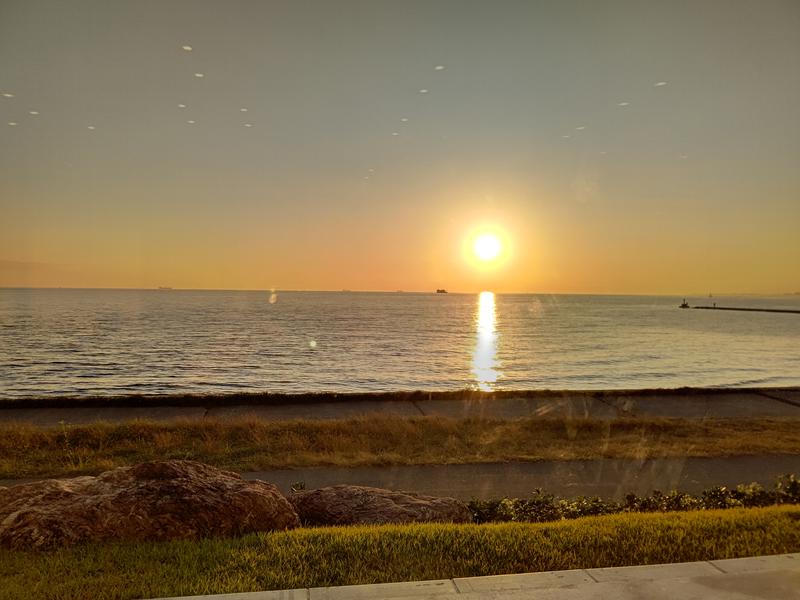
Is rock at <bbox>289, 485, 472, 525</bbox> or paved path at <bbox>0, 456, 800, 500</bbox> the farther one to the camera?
paved path at <bbox>0, 456, 800, 500</bbox>

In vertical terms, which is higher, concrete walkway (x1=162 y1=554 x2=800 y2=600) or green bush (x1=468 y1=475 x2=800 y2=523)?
concrete walkway (x1=162 y1=554 x2=800 y2=600)

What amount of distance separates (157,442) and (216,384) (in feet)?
78.7

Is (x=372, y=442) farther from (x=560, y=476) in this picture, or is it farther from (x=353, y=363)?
(x=353, y=363)

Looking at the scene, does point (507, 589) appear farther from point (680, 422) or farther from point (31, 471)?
point (680, 422)

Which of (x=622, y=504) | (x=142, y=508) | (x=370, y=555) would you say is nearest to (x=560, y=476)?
(x=622, y=504)

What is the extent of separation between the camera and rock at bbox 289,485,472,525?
24.8 ft

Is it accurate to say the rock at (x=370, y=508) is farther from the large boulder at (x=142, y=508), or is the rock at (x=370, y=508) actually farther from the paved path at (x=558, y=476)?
the paved path at (x=558, y=476)

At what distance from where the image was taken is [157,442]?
536 inches

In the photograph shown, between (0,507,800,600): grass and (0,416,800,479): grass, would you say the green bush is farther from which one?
(0,416,800,479): grass

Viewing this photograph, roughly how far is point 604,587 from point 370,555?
219cm

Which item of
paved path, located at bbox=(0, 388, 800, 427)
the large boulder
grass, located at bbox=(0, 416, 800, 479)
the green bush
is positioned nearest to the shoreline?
paved path, located at bbox=(0, 388, 800, 427)

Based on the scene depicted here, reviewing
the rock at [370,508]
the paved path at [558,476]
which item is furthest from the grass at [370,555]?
the paved path at [558,476]

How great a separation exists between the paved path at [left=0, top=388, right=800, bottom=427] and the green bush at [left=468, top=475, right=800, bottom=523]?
367 inches

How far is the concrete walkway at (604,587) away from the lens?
4.46m
